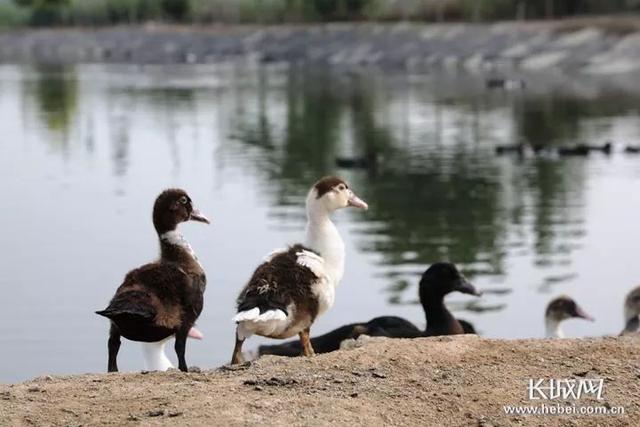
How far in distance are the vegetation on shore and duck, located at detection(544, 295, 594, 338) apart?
2351 inches

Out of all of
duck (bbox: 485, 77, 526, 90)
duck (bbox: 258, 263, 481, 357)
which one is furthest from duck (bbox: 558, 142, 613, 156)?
duck (bbox: 485, 77, 526, 90)

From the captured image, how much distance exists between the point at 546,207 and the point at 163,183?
7.50 meters

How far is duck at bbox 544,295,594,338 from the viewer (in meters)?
11.9

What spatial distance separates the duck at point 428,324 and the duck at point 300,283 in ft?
5.07

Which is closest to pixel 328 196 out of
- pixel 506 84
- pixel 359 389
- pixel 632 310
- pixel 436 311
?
pixel 359 389

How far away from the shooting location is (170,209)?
7.68m

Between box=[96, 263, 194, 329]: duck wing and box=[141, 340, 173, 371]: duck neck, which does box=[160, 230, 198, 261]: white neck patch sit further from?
box=[141, 340, 173, 371]: duck neck

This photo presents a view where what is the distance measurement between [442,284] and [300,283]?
9.36 feet

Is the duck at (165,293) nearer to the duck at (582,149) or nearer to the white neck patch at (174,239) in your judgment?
the white neck patch at (174,239)

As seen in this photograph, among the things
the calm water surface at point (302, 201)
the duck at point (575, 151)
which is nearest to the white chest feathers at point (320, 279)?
the calm water surface at point (302, 201)

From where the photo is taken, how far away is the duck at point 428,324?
9781 mm

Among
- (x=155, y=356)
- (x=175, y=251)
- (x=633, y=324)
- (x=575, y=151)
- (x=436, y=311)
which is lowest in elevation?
(x=575, y=151)

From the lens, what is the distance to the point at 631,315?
11523 millimetres

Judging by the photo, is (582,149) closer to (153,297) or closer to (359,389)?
(153,297)
